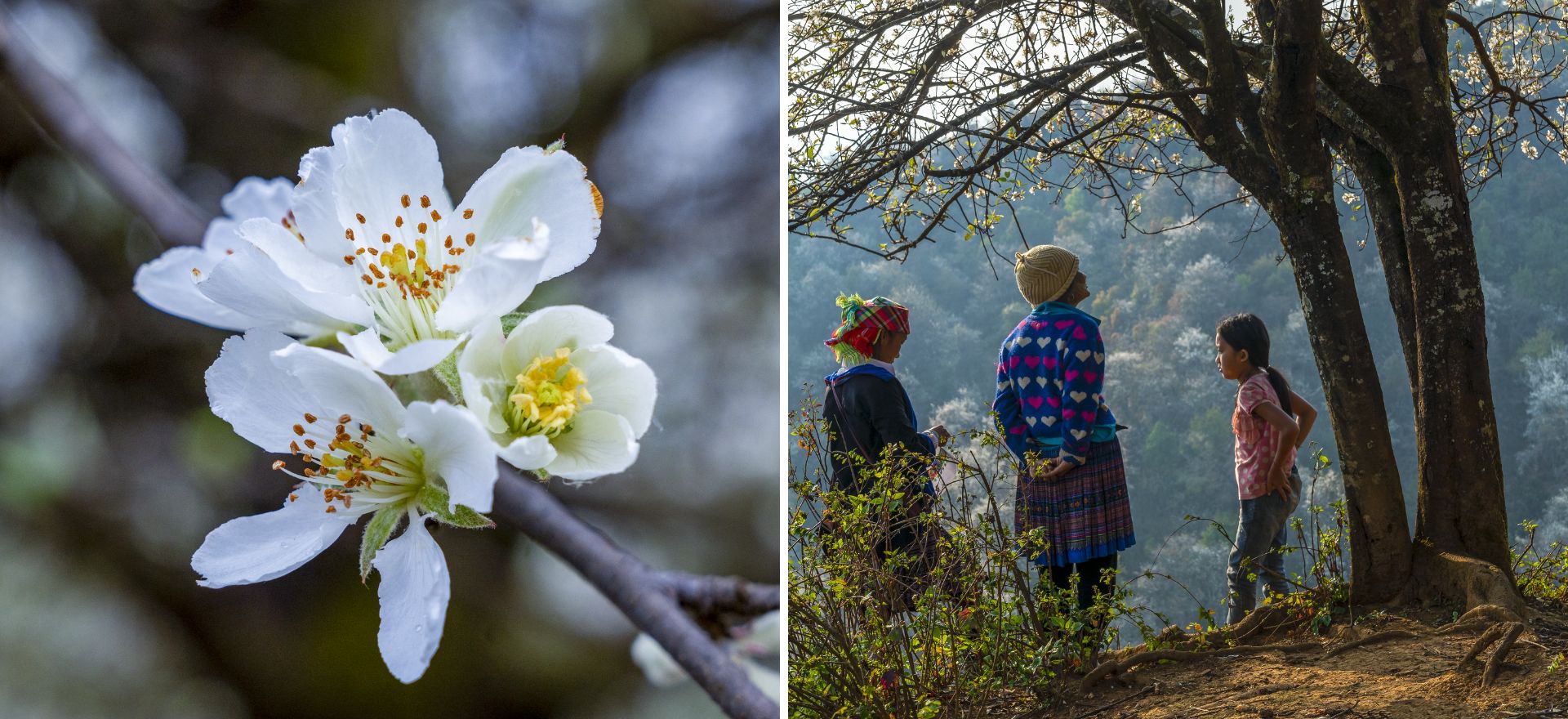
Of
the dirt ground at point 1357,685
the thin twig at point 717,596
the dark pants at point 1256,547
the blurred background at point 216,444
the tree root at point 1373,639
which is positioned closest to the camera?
the thin twig at point 717,596

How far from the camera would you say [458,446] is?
0.85ft

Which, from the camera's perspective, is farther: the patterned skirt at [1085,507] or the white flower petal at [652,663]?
the patterned skirt at [1085,507]

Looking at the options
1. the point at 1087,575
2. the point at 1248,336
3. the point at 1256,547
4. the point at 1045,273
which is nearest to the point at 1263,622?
the point at 1256,547

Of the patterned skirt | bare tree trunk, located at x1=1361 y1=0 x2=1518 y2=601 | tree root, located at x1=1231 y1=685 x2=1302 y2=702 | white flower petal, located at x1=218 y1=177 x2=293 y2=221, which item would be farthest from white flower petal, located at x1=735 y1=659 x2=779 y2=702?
bare tree trunk, located at x1=1361 y1=0 x2=1518 y2=601

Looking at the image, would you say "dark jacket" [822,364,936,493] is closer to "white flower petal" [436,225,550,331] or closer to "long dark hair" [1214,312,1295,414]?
"long dark hair" [1214,312,1295,414]

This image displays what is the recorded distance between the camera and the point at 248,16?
64cm

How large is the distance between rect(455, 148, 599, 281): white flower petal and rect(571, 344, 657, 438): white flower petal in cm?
3

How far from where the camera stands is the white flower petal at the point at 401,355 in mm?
255

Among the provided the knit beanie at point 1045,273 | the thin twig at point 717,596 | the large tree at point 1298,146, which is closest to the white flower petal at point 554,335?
the thin twig at point 717,596

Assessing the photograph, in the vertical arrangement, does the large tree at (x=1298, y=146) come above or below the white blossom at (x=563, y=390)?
above

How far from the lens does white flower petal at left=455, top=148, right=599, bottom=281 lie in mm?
310

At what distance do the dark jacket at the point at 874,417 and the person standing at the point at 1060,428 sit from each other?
16cm

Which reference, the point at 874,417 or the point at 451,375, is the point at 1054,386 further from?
the point at 451,375

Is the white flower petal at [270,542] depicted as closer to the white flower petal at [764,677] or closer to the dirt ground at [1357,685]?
the white flower petal at [764,677]
